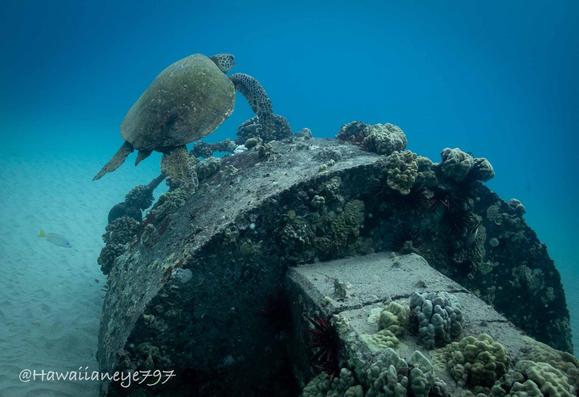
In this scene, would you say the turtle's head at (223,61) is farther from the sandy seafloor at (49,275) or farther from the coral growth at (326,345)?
the coral growth at (326,345)

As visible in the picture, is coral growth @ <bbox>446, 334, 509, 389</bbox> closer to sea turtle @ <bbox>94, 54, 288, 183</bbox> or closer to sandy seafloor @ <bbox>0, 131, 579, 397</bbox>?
sea turtle @ <bbox>94, 54, 288, 183</bbox>

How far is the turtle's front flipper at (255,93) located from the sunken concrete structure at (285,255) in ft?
8.37

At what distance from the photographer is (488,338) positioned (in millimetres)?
3016

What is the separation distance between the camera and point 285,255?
4957 mm

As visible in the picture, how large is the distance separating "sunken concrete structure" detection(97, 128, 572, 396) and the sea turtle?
2.58 ft

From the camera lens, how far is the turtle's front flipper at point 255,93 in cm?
847

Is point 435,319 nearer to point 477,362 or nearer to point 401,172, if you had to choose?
point 477,362

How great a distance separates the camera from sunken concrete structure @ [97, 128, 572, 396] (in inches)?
179

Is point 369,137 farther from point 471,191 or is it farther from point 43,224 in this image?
point 43,224

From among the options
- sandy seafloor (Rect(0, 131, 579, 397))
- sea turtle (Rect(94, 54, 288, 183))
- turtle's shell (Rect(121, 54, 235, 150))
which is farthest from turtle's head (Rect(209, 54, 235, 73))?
sandy seafloor (Rect(0, 131, 579, 397))

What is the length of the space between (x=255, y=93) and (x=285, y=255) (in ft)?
16.4

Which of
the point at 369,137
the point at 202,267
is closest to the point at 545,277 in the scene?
the point at 369,137

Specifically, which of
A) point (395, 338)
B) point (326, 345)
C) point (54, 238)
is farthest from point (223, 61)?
point (395, 338)

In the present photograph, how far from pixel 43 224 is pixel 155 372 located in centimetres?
1194
